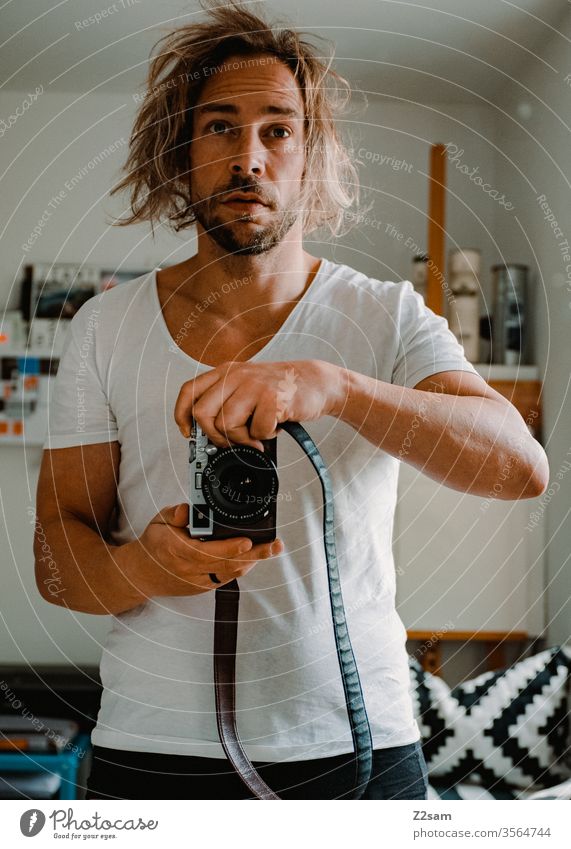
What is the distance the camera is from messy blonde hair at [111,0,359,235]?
50 cm

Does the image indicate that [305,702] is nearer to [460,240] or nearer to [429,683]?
[429,683]

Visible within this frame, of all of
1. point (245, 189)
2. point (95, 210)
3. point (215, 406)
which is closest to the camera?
point (215, 406)

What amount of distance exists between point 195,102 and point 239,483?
259 mm

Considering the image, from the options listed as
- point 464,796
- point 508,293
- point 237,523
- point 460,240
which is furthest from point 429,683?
point 237,523

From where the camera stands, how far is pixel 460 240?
3.85ft

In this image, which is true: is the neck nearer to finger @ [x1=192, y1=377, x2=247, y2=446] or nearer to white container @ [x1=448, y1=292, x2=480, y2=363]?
finger @ [x1=192, y1=377, x2=247, y2=446]

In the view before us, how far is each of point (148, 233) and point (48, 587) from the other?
551mm

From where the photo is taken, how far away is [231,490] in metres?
0.39

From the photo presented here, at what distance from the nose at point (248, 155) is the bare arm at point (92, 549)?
179 millimetres

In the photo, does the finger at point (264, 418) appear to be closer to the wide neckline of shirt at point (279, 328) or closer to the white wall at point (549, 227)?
the wide neckline of shirt at point (279, 328)

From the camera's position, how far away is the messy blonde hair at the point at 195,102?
1.65 feet

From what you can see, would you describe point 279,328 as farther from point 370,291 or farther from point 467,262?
point 467,262

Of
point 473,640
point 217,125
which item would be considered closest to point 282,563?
point 217,125
